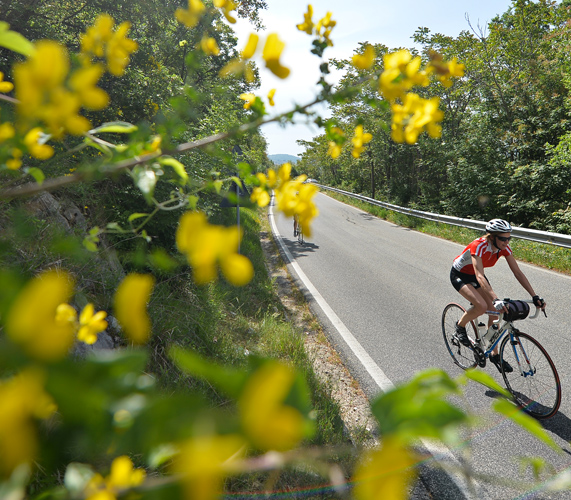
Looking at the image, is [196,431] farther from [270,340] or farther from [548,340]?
[548,340]

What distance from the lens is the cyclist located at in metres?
3.46

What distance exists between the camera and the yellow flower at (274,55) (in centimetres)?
55

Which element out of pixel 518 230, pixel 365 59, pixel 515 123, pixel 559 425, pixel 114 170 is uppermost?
pixel 515 123

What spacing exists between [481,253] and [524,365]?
1.15 metres

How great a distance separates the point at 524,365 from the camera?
11.1ft

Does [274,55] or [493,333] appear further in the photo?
[493,333]

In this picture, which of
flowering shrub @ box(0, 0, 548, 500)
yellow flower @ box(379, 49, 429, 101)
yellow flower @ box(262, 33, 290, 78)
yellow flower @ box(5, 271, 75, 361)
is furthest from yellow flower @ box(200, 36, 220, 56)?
yellow flower @ box(5, 271, 75, 361)

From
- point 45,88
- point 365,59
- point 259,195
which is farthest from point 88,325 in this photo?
point 365,59

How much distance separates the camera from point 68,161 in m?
3.60

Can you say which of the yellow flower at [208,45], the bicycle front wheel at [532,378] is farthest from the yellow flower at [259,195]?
the bicycle front wheel at [532,378]

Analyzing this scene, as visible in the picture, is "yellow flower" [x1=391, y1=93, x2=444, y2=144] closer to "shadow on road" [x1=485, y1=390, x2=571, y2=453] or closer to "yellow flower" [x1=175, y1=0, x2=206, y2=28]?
"yellow flower" [x1=175, y1=0, x2=206, y2=28]

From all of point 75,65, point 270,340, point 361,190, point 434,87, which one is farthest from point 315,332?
point 361,190

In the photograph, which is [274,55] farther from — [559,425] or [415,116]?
[559,425]

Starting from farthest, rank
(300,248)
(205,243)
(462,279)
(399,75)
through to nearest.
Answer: (300,248)
(462,279)
(399,75)
(205,243)
